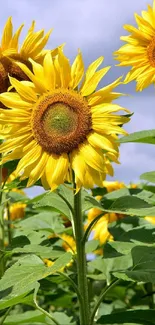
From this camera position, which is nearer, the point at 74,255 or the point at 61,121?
the point at 61,121

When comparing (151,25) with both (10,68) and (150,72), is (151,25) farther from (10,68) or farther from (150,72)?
(10,68)

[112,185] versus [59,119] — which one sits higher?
[59,119]

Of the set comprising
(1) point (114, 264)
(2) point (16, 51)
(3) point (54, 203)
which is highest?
(2) point (16, 51)

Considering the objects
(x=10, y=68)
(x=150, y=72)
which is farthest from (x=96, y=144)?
(x=150, y=72)

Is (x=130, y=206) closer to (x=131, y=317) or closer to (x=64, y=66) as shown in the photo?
(x=131, y=317)

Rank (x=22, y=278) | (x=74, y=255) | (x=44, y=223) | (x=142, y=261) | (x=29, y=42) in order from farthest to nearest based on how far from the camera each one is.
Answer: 1. (x=44, y=223)
2. (x=29, y=42)
3. (x=74, y=255)
4. (x=142, y=261)
5. (x=22, y=278)

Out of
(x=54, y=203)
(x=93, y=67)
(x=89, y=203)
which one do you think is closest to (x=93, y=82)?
(x=93, y=67)

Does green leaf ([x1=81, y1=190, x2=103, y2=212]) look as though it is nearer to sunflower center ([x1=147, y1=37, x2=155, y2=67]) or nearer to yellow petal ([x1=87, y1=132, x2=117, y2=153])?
yellow petal ([x1=87, y1=132, x2=117, y2=153])
